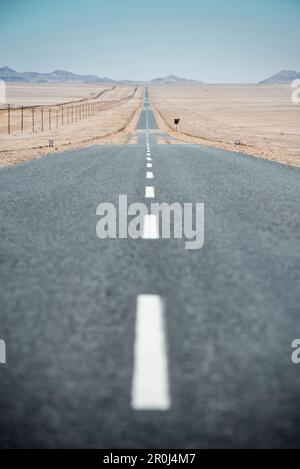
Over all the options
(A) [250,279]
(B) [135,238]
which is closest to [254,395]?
(A) [250,279]

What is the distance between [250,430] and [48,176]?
31.8 feet

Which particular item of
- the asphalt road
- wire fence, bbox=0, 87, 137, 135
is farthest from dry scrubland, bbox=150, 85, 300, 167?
the asphalt road

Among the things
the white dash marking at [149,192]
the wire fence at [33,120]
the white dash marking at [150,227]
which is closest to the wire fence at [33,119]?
the wire fence at [33,120]

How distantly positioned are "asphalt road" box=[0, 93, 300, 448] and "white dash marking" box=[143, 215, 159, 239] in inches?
10.0

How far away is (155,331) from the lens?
10.6 feet

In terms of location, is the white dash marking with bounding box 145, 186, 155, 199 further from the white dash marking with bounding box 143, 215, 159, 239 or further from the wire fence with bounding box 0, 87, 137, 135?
the wire fence with bounding box 0, 87, 137, 135

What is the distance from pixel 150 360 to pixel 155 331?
0.41 meters

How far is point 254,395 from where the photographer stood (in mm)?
2535

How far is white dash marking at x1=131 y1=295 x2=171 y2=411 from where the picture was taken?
95.9 inches

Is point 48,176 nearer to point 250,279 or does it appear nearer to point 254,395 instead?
point 250,279

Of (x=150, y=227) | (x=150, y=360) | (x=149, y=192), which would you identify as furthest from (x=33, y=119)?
(x=150, y=360)

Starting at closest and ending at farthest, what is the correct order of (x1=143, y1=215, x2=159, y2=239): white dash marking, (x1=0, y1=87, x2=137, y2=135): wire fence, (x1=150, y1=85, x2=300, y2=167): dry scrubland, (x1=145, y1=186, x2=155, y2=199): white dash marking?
(x1=143, y1=215, x2=159, y2=239): white dash marking, (x1=145, y1=186, x2=155, y2=199): white dash marking, (x1=150, y1=85, x2=300, y2=167): dry scrubland, (x1=0, y1=87, x2=137, y2=135): wire fence

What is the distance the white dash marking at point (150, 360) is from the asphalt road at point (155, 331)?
0.03 metres

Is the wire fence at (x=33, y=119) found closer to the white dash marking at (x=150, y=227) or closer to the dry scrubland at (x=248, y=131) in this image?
the dry scrubland at (x=248, y=131)
